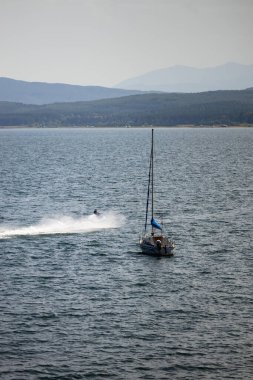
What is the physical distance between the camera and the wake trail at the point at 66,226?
322 ft

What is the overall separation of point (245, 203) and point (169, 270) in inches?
2008

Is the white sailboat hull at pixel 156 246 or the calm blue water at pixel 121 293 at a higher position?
the white sailboat hull at pixel 156 246

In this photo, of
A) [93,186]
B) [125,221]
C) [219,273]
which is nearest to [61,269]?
[219,273]

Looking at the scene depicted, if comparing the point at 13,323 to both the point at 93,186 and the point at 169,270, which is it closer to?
the point at 169,270

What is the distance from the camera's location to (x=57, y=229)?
101 meters

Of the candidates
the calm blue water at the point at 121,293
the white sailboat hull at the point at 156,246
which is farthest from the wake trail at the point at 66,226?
the white sailboat hull at the point at 156,246

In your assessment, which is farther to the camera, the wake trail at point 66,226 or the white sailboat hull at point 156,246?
the wake trail at point 66,226

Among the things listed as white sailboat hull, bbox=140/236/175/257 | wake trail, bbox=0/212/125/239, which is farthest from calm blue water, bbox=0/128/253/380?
white sailboat hull, bbox=140/236/175/257

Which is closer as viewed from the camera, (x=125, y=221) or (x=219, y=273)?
(x=219, y=273)

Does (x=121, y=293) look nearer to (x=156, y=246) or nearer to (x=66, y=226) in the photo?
(x=156, y=246)

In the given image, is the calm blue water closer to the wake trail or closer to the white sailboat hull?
the wake trail

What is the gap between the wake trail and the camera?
98062 mm

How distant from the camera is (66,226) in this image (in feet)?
337

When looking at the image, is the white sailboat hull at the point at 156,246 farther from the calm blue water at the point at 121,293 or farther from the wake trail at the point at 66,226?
the wake trail at the point at 66,226
